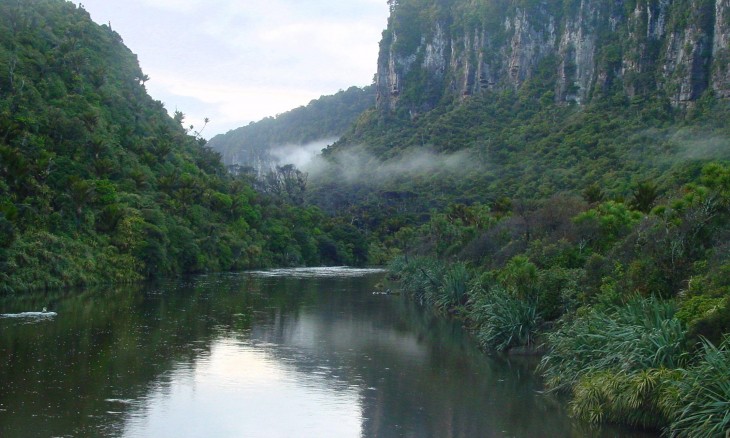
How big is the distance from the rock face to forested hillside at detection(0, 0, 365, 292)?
55729 millimetres

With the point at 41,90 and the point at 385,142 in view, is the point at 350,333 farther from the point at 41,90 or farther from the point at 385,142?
the point at 385,142

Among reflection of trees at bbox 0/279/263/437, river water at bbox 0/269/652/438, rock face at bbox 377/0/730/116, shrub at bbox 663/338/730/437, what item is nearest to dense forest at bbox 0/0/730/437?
shrub at bbox 663/338/730/437

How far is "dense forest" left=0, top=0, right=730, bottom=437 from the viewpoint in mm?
22766

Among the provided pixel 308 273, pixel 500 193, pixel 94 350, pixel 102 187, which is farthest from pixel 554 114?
pixel 94 350

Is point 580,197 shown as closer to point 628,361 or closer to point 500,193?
point 500,193

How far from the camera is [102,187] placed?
227 ft

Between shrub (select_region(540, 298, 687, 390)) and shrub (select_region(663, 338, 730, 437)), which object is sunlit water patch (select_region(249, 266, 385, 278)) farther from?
shrub (select_region(663, 338, 730, 437))

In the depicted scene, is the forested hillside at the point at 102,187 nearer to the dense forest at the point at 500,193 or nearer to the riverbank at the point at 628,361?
the dense forest at the point at 500,193

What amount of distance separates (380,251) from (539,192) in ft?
119

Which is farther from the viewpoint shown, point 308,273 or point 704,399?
point 308,273

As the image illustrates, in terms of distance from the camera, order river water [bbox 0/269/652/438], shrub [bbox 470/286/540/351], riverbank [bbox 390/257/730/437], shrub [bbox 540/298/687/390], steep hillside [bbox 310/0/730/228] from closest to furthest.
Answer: riverbank [bbox 390/257/730/437]
shrub [bbox 540/298/687/390]
river water [bbox 0/269/652/438]
shrub [bbox 470/286/540/351]
steep hillside [bbox 310/0/730/228]

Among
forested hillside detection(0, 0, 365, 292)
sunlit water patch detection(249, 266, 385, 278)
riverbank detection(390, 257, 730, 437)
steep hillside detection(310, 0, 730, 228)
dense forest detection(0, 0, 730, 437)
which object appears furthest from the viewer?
steep hillside detection(310, 0, 730, 228)

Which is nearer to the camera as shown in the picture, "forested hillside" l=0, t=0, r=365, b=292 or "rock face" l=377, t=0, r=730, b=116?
"forested hillside" l=0, t=0, r=365, b=292

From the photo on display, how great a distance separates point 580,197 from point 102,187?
43.1 metres
